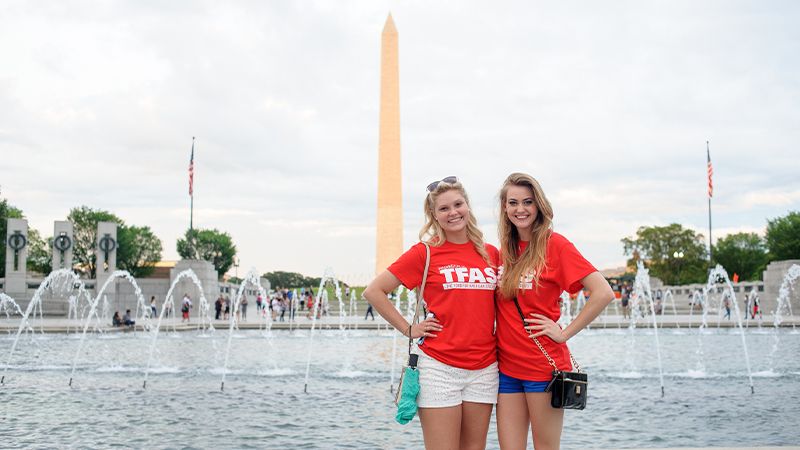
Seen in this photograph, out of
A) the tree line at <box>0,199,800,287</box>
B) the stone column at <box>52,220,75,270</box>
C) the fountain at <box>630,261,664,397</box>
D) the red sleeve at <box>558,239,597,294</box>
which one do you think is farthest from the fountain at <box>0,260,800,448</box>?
the tree line at <box>0,199,800,287</box>

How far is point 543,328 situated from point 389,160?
38.8 meters

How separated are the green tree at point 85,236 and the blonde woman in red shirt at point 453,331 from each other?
73726mm

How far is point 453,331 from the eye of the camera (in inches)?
144

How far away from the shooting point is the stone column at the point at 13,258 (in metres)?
38.3

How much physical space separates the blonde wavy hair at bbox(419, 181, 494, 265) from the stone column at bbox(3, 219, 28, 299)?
39.0 meters

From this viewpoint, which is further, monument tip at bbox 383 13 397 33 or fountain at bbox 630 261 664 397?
monument tip at bbox 383 13 397 33

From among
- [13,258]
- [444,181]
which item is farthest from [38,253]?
[444,181]

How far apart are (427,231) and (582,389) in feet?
3.45

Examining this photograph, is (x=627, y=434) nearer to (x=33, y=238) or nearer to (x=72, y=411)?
(x=72, y=411)

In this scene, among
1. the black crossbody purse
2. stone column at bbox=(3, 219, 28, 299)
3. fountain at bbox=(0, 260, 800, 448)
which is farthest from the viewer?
stone column at bbox=(3, 219, 28, 299)

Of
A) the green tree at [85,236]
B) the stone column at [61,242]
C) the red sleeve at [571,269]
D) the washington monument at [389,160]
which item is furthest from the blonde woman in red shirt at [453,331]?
the green tree at [85,236]

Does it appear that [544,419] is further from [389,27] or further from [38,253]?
[38,253]

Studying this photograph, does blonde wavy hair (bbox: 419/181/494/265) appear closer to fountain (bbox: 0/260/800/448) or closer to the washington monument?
fountain (bbox: 0/260/800/448)

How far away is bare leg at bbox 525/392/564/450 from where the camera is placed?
362cm
